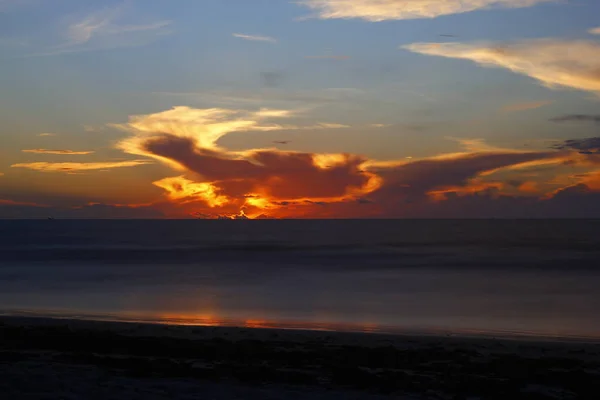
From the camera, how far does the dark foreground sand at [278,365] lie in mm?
10188

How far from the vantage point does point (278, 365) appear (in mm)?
12562

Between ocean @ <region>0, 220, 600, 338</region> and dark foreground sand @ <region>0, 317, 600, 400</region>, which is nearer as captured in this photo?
dark foreground sand @ <region>0, 317, 600, 400</region>

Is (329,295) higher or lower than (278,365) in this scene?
higher

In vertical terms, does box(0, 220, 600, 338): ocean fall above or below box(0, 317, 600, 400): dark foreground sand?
above

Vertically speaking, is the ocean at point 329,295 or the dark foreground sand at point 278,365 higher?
the ocean at point 329,295

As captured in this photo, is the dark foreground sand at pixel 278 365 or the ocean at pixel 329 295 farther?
the ocean at pixel 329 295

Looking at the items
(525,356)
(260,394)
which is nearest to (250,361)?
(260,394)

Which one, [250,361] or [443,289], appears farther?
[443,289]

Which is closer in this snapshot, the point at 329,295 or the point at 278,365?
the point at 278,365

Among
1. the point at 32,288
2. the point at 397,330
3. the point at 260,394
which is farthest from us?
the point at 32,288

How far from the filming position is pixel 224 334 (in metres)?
16.9

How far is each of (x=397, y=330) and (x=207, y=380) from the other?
971 centimetres

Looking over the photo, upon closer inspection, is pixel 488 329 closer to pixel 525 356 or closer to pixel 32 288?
pixel 525 356

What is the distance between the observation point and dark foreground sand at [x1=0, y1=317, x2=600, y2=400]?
10188 mm
